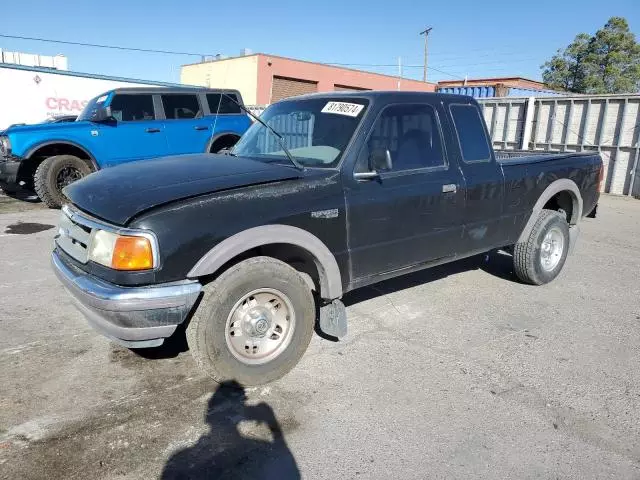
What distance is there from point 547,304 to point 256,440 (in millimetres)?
3406

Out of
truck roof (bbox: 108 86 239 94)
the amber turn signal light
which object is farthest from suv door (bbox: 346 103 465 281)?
truck roof (bbox: 108 86 239 94)

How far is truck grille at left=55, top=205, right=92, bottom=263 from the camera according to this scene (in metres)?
3.05


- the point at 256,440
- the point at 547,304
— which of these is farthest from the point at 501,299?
the point at 256,440

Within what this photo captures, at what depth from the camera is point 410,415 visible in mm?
2926

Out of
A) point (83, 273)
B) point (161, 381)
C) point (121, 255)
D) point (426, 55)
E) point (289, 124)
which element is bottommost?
point (161, 381)

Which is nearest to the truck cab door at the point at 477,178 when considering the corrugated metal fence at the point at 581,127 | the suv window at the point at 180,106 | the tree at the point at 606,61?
the suv window at the point at 180,106

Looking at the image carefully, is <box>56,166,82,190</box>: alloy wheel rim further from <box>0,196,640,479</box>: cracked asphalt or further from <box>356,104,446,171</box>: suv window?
<box>356,104,446,171</box>: suv window

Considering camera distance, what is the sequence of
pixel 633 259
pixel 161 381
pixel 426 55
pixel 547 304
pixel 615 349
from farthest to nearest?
pixel 426 55
pixel 633 259
pixel 547 304
pixel 615 349
pixel 161 381

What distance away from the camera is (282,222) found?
10.2ft

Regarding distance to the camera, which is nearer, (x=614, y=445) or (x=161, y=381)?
(x=614, y=445)

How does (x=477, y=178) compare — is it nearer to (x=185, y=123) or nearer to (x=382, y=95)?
(x=382, y=95)

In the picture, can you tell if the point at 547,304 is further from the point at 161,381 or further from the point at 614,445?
the point at 161,381

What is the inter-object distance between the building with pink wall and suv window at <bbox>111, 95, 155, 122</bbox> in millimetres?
20606

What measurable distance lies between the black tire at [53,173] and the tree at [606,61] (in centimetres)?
3885
